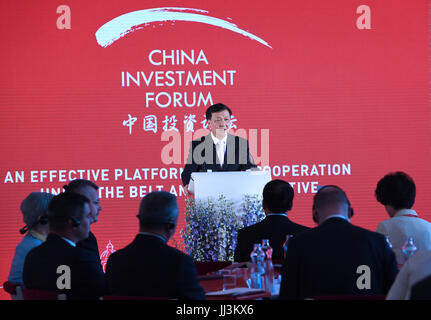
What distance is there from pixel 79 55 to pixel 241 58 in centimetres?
169

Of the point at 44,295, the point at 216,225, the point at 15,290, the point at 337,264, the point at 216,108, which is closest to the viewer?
the point at 44,295

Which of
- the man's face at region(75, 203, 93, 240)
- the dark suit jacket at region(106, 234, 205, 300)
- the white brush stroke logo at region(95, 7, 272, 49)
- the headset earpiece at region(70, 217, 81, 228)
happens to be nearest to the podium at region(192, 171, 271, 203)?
the man's face at region(75, 203, 93, 240)

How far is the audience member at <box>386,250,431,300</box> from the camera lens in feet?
4.77

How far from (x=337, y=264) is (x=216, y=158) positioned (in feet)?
8.65

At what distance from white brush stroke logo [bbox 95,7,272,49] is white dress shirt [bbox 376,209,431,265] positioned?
3.37m

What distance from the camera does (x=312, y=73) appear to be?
21.2 feet

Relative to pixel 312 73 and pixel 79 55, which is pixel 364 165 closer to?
pixel 312 73

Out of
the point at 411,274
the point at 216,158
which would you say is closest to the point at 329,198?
the point at 411,274

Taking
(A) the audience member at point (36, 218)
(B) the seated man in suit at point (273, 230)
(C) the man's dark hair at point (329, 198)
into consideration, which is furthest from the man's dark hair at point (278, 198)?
(A) the audience member at point (36, 218)

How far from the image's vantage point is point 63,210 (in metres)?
2.95

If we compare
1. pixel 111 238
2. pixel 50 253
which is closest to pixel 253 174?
pixel 50 253

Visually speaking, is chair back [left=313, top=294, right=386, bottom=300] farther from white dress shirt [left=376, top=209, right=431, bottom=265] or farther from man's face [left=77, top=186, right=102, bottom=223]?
man's face [left=77, top=186, right=102, bottom=223]

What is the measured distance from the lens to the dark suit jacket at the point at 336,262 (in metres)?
2.61

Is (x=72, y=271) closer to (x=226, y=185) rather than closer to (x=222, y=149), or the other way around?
(x=226, y=185)
